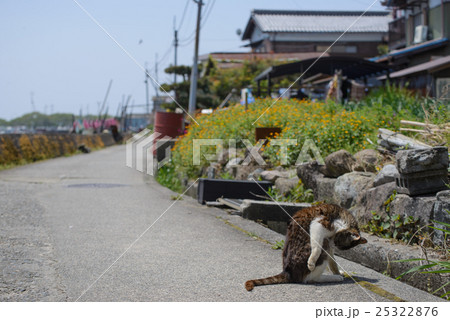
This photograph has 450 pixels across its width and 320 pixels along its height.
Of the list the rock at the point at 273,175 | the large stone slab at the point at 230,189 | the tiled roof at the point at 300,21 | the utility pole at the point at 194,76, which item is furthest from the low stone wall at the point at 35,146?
the tiled roof at the point at 300,21

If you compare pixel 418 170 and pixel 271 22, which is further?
pixel 271 22

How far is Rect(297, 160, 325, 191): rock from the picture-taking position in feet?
25.2

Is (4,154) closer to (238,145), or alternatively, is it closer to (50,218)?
(238,145)

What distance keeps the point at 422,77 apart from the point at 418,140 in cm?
1393

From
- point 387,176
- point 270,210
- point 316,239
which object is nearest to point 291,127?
point 270,210

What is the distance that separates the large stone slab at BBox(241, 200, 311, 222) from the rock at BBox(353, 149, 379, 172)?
2.78ft

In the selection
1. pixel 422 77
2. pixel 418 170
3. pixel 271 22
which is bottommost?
pixel 418 170

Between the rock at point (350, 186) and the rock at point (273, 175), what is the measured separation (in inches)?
83.2

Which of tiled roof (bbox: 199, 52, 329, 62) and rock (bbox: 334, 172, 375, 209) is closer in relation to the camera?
rock (bbox: 334, 172, 375, 209)

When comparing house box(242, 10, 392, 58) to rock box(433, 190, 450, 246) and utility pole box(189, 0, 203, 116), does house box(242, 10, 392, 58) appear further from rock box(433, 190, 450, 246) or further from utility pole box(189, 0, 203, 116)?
rock box(433, 190, 450, 246)

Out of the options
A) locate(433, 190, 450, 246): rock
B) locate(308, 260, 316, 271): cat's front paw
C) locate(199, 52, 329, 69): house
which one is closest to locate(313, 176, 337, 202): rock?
locate(433, 190, 450, 246): rock

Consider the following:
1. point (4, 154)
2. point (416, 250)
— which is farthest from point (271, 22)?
point (416, 250)

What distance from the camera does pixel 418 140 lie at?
684cm

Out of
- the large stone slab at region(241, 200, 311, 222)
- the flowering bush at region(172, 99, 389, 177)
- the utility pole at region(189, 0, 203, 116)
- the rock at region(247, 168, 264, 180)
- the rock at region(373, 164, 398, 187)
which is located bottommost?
the large stone slab at region(241, 200, 311, 222)
